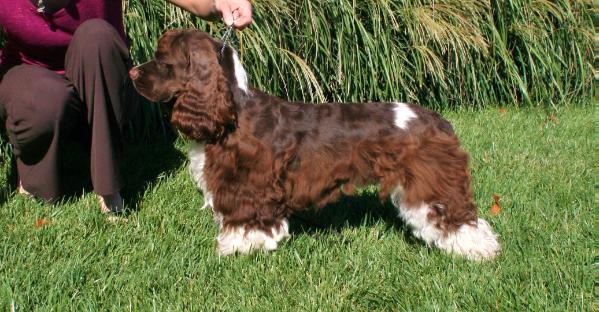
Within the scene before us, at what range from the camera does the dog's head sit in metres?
3.30

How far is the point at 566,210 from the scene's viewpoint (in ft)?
13.1

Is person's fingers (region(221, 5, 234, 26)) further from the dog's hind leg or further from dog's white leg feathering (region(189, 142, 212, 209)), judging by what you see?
the dog's hind leg

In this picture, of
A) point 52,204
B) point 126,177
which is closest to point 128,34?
point 126,177

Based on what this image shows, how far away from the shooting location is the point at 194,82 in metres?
3.33

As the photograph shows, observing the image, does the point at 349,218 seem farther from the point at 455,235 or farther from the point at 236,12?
the point at 236,12

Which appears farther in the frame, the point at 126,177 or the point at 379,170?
the point at 126,177

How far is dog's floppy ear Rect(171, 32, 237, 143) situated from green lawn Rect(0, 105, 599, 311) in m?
0.72

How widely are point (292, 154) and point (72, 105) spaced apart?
1539 mm

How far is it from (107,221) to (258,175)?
109 centimetres

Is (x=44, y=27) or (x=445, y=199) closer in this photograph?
(x=445, y=199)

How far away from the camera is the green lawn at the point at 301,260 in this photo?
9.57 feet

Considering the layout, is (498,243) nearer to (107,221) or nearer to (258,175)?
(258,175)

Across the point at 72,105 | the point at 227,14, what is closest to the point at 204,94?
the point at 227,14

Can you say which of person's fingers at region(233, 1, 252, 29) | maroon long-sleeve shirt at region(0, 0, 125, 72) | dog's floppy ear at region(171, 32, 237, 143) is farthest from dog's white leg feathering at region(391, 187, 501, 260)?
maroon long-sleeve shirt at region(0, 0, 125, 72)
